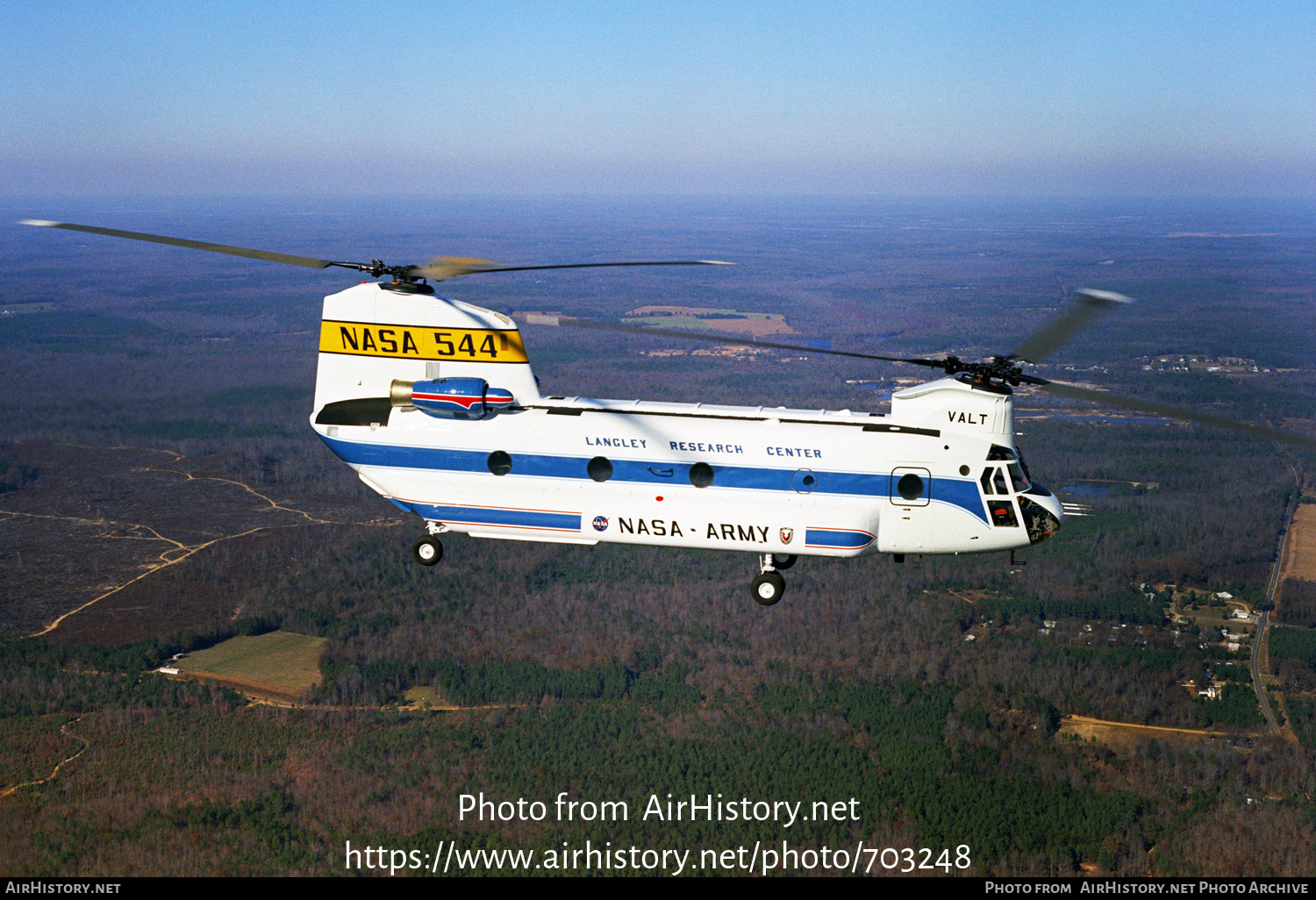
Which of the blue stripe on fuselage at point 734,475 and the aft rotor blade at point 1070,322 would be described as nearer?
the aft rotor blade at point 1070,322

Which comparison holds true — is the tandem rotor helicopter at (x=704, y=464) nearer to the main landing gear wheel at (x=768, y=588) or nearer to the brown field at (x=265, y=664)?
the main landing gear wheel at (x=768, y=588)

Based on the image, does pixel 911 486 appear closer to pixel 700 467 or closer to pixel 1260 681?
→ pixel 700 467

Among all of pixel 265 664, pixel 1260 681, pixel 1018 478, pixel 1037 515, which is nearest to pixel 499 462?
pixel 1018 478

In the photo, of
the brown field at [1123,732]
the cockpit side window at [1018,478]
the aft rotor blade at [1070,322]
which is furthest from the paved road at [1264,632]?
→ the aft rotor blade at [1070,322]

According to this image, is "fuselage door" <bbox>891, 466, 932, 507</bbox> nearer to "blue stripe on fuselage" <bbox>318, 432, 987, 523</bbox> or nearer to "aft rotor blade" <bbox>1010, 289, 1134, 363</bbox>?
"blue stripe on fuselage" <bbox>318, 432, 987, 523</bbox>

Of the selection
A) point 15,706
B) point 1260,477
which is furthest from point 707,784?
point 1260,477

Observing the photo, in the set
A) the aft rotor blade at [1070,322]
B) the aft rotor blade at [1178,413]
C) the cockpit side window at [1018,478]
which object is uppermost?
the aft rotor blade at [1070,322]

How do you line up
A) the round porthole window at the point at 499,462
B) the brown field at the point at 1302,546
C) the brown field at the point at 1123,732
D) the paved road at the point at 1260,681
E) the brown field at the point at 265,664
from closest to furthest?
the round porthole window at the point at 499,462 → the brown field at the point at 1123,732 → the paved road at the point at 1260,681 → the brown field at the point at 265,664 → the brown field at the point at 1302,546
